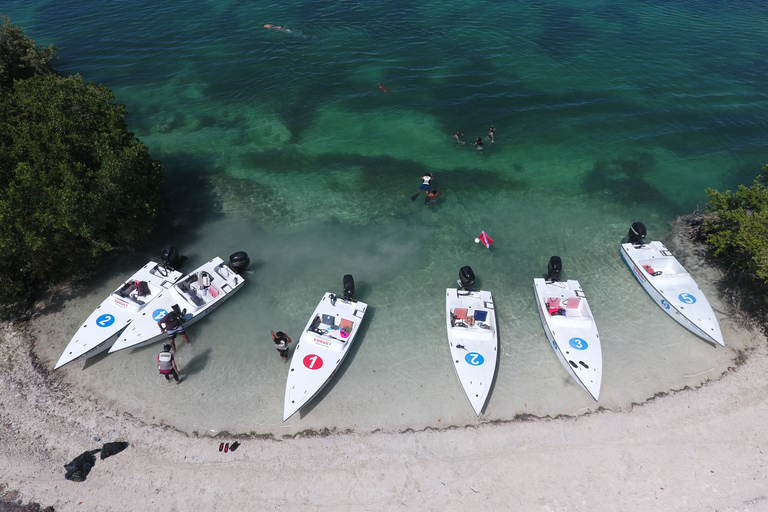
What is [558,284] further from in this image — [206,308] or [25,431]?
[25,431]

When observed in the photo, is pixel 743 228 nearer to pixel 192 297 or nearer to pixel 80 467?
pixel 192 297

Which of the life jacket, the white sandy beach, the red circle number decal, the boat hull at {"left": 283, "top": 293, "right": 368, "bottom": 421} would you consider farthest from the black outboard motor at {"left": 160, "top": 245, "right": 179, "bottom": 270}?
the red circle number decal

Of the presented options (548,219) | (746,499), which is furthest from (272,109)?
(746,499)

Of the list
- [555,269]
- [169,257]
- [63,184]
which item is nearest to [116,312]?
[169,257]

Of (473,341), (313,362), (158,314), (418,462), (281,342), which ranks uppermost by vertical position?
(158,314)

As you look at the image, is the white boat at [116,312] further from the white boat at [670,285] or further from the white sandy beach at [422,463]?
the white boat at [670,285]

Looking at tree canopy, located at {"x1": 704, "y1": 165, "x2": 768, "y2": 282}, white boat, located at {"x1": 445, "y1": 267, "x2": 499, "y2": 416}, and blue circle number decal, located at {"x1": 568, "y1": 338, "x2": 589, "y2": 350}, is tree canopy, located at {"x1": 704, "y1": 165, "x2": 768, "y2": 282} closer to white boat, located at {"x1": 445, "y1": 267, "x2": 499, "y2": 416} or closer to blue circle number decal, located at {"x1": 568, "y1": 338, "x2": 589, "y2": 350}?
blue circle number decal, located at {"x1": 568, "y1": 338, "x2": 589, "y2": 350}

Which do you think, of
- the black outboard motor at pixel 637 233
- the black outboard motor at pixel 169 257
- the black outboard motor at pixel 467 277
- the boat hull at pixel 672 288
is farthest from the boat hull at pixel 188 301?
the black outboard motor at pixel 637 233
